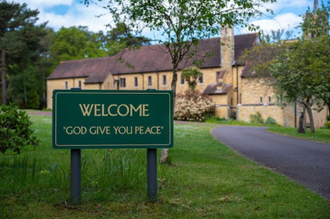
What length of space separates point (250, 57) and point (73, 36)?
52043 mm

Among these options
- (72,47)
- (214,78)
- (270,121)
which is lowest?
(270,121)

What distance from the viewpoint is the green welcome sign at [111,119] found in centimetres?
592

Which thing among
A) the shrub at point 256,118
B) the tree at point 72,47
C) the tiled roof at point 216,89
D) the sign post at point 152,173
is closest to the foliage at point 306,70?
the sign post at point 152,173

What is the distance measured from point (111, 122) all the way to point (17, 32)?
48.0m

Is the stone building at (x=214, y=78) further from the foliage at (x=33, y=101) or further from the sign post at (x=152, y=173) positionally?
the sign post at (x=152, y=173)

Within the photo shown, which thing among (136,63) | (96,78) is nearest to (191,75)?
(136,63)

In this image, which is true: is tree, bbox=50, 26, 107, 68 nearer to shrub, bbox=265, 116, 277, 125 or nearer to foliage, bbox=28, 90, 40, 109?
foliage, bbox=28, 90, 40, 109

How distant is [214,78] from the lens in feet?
179

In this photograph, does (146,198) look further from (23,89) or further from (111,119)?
(23,89)

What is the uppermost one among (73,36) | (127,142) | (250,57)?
(73,36)

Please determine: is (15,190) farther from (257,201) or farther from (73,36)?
(73,36)

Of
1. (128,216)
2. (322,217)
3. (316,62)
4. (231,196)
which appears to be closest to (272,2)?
(231,196)

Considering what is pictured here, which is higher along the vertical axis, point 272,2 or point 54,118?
point 272,2

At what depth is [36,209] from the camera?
220 inches
